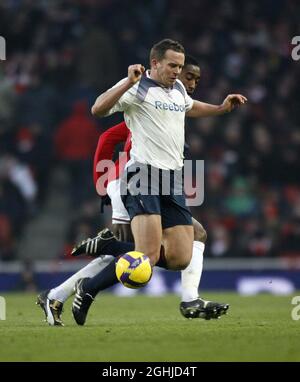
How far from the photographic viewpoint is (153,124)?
8.33 m

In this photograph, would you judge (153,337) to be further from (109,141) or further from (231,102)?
(231,102)

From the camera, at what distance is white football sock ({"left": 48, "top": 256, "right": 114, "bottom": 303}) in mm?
8516

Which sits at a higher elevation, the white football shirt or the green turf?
the white football shirt

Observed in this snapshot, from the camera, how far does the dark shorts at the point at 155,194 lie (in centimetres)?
827

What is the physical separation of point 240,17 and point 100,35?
2.90 metres

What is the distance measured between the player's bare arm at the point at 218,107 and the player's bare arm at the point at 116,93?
4.14ft

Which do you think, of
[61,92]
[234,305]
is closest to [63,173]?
[61,92]

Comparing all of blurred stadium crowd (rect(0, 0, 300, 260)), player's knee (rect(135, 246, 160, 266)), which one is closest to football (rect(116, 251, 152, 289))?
player's knee (rect(135, 246, 160, 266))

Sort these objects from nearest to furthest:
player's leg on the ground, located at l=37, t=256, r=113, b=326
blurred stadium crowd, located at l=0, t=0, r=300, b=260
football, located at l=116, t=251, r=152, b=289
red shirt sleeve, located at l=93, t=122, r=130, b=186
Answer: football, located at l=116, t=251, r=152, b=289, player's leg on the ground, located at l=37, t=256, r=113, b=326, red shirt sleeve, located at l=93, t=122, r=130, b=186, blurred stadium crowd, located at l=0, t=0, r=300, b=260

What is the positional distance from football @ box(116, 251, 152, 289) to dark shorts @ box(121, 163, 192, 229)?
0.42m

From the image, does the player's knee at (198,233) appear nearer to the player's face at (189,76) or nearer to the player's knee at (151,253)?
the player's knee at (151,253)

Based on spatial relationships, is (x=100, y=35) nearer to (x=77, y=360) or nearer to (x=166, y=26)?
(x=166, y=26)

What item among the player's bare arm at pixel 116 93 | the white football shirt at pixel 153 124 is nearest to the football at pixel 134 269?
the white football shirt at pixel 153 124

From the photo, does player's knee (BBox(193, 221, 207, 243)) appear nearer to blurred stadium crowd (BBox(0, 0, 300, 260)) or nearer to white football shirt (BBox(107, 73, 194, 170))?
white football shirt (BBox(107, 73, 194, 170))
